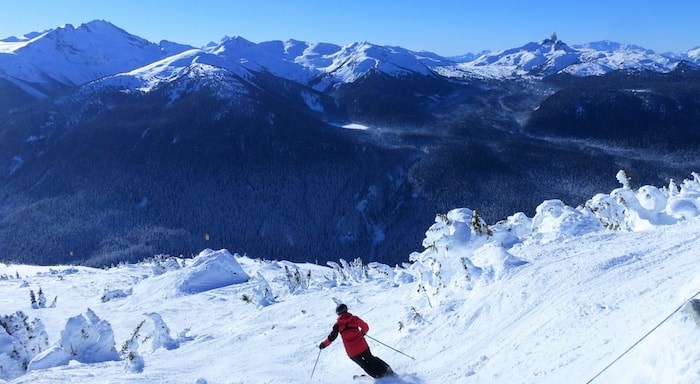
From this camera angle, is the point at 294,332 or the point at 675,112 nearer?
the point at 294,332

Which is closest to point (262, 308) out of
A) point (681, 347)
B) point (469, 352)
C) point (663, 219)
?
point (469, 352)

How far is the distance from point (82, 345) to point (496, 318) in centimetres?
1190

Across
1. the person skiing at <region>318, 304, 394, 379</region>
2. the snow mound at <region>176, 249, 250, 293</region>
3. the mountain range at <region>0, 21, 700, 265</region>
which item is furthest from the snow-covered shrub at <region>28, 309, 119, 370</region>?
the mountain range at <region>0, 21, 700, 265</region>

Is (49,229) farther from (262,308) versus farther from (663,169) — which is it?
(663,169)

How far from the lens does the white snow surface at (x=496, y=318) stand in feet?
27.3

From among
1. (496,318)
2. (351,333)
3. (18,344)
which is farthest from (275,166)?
(351,333)

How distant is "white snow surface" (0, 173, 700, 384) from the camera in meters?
8.33

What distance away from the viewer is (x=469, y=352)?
10.4 metres

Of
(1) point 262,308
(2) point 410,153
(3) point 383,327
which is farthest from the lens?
(2) point 410,153

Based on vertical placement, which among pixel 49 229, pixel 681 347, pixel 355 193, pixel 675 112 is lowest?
pixel 49 229

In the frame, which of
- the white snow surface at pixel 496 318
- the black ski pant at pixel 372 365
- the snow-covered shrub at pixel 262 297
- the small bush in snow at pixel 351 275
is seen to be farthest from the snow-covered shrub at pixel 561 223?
the snow-covered shrub at pixel 262 297

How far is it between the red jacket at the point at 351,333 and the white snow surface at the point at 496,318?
0.73m

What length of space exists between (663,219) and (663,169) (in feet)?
417

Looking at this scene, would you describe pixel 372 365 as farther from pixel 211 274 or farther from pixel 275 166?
pixel 275 166
